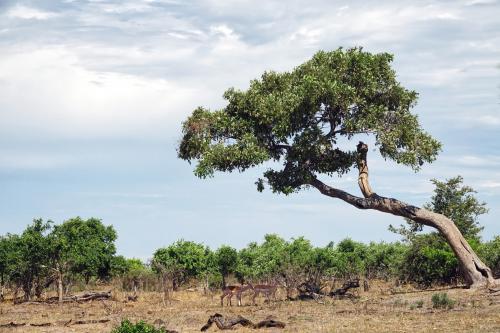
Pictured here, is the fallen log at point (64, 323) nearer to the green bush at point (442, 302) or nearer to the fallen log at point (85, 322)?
the fallen log at point (85, 322)

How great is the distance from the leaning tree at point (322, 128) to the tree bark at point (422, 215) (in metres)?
0.05

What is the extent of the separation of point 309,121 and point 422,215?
7.50m

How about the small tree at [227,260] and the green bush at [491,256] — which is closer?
the green bush at [491,256]

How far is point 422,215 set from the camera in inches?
1497

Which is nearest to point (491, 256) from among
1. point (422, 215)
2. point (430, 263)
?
point (430, 263)

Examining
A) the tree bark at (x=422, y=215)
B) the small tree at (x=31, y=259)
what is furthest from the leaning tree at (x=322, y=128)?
the small tree at (x=31, y=259)

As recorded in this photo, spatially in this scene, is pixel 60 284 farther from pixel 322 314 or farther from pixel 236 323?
pixel 236 323

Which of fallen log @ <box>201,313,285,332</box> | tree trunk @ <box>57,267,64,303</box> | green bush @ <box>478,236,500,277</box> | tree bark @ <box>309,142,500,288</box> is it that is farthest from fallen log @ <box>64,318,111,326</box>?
green bush @ <box>478,236,500,277</box>

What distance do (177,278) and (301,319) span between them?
29.6m

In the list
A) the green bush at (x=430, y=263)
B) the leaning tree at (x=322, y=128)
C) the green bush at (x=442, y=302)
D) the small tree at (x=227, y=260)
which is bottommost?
the green bush at (x=442, y=302)

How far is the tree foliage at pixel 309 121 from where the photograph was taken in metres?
36.8

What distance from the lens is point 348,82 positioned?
38094mm

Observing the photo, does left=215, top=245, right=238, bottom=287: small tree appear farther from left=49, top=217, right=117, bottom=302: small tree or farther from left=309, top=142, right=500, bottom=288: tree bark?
left=309, top=142, right=500, bottom=288: tree bark

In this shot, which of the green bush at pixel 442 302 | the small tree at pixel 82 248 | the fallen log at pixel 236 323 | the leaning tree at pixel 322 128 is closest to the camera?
the fallen log at pixel 236 323
